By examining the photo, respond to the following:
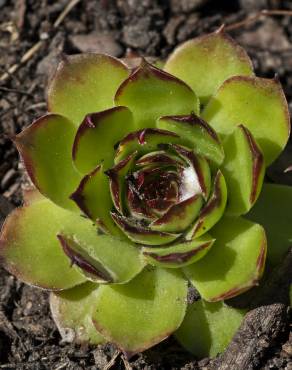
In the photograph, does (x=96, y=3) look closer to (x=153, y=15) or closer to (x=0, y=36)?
(x=153, y=15)

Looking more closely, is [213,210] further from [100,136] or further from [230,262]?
[100,136]


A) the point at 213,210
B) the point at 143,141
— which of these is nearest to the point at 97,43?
the point at 143,141

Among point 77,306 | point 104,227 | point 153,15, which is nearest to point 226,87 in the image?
point 104,227

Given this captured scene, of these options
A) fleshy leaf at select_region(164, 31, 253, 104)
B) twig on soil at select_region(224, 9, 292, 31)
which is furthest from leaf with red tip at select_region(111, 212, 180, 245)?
twig on soil at select_region(224, 9, 292, 31)

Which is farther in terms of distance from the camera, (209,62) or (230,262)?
(209,62)

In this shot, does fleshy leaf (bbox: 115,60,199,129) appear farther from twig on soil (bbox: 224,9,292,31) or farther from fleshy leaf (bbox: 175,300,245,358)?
twig on soil (bbox: 224,9,292,31)

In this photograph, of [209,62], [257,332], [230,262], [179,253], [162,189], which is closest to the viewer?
[179,253]
